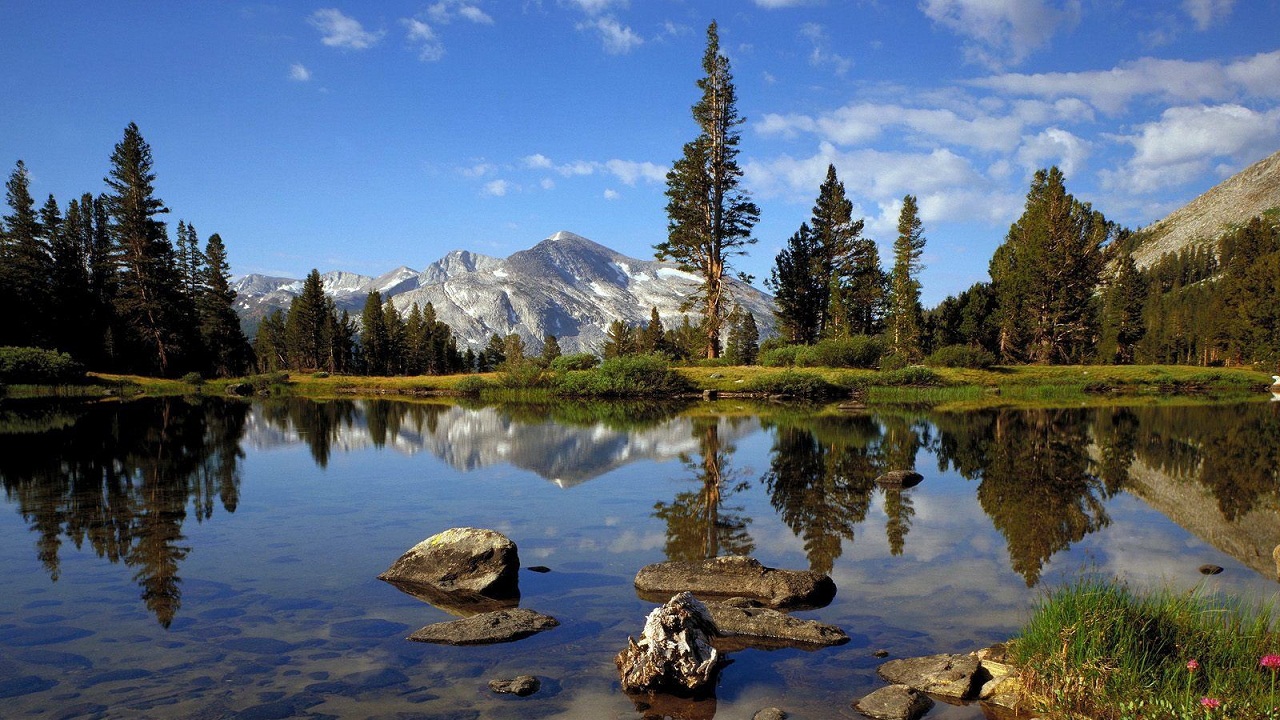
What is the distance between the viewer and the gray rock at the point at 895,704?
5.89m

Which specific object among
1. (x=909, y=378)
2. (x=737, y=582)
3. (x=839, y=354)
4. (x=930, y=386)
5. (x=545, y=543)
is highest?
(x=839, y=354)

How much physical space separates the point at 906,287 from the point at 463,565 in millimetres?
59713

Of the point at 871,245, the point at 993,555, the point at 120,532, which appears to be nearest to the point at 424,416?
the point at 120,532

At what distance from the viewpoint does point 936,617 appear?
8.23m

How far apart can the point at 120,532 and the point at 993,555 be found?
14.1 metres

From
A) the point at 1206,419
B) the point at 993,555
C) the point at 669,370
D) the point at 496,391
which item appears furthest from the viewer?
the point at 496,391

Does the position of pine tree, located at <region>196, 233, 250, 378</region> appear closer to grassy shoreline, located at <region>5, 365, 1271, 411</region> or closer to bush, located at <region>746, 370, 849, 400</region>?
grassy shoreline, located at <region>5, 365, 1271, 411</region>

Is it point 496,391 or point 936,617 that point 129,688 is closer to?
point 936,617

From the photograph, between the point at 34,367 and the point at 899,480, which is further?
the point at 34,367

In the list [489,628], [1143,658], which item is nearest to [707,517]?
[489,628]

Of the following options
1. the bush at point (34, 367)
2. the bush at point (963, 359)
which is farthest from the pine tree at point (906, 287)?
the bush at point (34, 367)

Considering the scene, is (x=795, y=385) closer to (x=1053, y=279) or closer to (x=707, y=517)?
(x=1053, y=279)

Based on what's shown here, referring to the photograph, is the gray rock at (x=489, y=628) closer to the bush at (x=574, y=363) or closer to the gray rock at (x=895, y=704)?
the gray rock at (x=895, y=704)

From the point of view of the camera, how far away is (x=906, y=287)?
62469 millimetres
